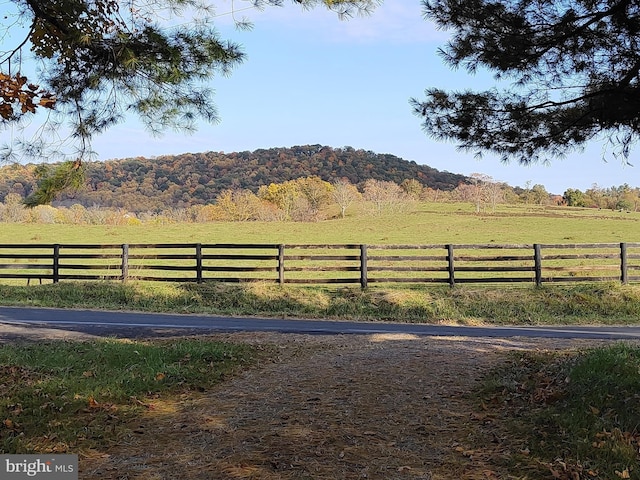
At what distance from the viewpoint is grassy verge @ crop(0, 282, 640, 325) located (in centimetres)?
1356

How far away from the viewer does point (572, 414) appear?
434 cm

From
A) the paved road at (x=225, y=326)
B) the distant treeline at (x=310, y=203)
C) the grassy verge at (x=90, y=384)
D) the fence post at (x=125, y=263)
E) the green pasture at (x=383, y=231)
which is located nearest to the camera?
the grassy verge at (x=90, y=384)

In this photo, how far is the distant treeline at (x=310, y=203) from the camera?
4762 cm

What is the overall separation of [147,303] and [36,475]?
11535 millimetres

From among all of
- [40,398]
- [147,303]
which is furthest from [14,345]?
[147,303]

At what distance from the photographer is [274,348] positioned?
7.95 m

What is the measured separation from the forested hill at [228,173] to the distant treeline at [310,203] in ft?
6.82

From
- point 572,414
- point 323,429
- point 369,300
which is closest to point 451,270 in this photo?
point 369,300

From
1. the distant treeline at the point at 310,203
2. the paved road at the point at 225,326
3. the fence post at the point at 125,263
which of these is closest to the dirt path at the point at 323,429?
the paved road at the point at 225,326

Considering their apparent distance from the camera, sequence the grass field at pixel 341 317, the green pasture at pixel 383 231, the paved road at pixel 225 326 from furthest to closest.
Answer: the green pasture at pixel 383 231 → the paved road at pixel 225 326 → the grass field at pixel 341 317

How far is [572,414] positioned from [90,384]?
4300 mm

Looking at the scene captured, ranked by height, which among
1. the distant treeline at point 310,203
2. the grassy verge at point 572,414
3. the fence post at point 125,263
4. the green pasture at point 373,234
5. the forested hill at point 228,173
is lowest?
the grassy verge at point 572,414

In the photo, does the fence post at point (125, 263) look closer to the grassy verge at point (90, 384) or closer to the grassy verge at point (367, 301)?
the grassy verge at point (367, 301)

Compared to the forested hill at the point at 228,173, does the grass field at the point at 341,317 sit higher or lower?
lower
